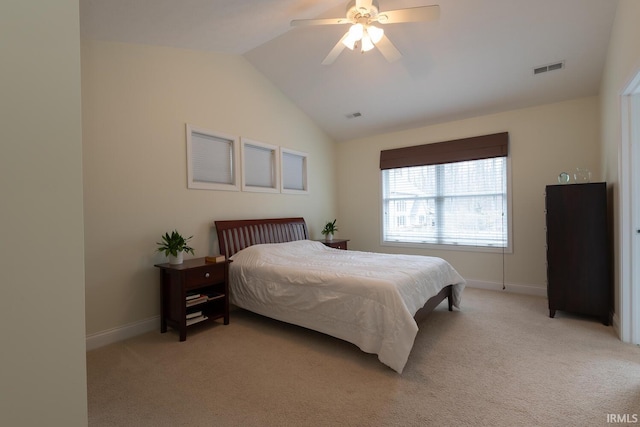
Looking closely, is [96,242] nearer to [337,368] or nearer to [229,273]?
[229,273]

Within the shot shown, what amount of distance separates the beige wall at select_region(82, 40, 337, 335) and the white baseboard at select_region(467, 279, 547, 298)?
3.60m

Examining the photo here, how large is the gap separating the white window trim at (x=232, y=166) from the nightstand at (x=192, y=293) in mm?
907

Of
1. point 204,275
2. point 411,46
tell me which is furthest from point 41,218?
point 411,46

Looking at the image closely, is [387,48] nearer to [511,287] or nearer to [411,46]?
[411,46]

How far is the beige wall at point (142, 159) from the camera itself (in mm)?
2723

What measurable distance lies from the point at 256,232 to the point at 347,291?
1967mm

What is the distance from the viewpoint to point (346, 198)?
5.84m

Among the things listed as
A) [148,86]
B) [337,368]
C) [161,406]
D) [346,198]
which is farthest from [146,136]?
[346,198]

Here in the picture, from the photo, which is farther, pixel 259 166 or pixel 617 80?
pixel 259 166

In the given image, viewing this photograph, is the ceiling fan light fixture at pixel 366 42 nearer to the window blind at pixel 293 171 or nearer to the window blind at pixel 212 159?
the window blind at pixel 212 159

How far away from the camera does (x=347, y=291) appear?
2494 millimetres

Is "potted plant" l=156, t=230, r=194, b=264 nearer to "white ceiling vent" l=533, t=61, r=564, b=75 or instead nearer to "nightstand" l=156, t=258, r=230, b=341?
"nightstand" l=156, t=258, r=230, b=341

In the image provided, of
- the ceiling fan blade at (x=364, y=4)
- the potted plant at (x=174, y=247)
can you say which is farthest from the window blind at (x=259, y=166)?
the ceiling fan blade at (x=364, y=4)

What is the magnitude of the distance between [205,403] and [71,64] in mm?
1950
